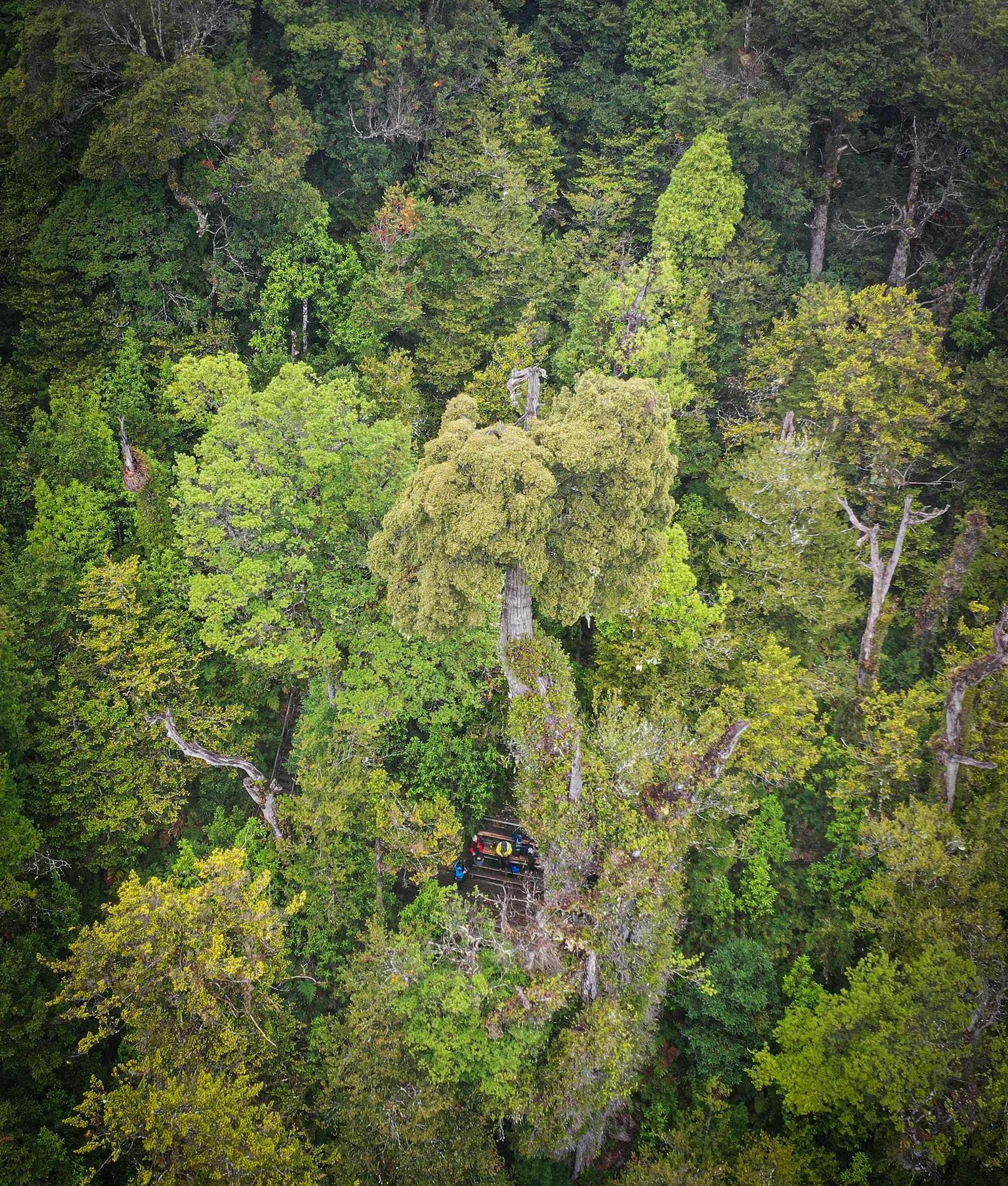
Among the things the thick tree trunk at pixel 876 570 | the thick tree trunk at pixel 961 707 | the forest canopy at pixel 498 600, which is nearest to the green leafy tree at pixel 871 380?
the forest canopy at pixel 498 600

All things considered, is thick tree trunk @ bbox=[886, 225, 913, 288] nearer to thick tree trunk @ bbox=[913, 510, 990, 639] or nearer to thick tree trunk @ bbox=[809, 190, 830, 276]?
thick tree trunk @ bbox=[809, 190, 830, 276]

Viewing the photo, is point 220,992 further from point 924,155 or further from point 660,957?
point 924,155

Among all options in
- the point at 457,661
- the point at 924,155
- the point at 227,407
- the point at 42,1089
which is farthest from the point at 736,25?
the point at 42,1089

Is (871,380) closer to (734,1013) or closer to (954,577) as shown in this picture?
(954,577)

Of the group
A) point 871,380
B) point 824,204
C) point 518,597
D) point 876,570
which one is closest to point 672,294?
point 871,380

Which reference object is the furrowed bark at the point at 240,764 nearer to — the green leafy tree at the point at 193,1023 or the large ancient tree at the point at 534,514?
the green leafy tree at the point at 193,1023
